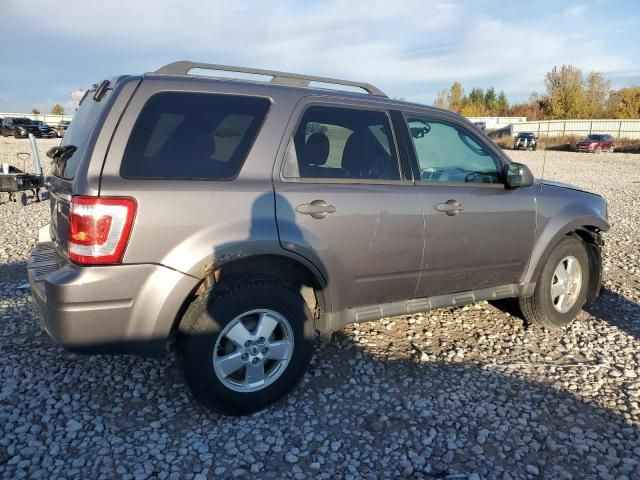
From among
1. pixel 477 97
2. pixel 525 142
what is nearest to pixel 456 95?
Answer: pixel 477 97

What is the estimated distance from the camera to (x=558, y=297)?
438 centimetres

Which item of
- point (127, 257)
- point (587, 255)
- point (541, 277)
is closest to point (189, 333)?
point (127, 257)

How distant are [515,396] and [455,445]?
75cm

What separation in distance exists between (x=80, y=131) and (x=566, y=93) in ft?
230

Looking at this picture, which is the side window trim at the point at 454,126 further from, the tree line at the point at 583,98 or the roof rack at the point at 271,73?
the tree line at the point at 583,98

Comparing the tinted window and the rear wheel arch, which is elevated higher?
the tinted window

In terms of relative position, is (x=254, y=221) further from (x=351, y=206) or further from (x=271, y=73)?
(x=271, y=73)

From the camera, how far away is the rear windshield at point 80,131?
8.82ft

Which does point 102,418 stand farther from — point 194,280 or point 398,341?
point 398,341

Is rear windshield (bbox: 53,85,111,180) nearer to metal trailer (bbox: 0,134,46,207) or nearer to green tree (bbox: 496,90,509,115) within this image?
metal trailer (bbox: 0,134,46,207)

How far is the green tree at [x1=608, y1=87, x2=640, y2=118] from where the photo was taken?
59.0 meters

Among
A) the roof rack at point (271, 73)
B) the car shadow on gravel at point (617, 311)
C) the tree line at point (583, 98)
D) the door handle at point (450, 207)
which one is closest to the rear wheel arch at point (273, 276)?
the door handle at point (450, 207)

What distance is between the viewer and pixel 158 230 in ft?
8.38

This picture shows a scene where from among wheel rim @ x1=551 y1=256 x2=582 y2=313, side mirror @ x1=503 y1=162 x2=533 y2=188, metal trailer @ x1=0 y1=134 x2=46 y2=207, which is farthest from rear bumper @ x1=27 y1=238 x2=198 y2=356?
metal trailer @ x1=0 y1=134 x2=46 y2=207
